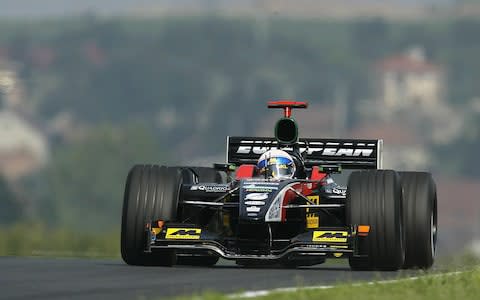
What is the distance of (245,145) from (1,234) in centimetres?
4636

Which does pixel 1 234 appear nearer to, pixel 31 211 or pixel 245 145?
pixel 245 145

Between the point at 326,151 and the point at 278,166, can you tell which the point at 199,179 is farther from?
the point at 278,166

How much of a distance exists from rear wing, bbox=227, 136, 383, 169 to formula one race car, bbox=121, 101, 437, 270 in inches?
89.4

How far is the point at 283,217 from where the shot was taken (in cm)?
2053

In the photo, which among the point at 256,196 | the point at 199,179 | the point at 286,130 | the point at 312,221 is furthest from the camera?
the point at 199,179

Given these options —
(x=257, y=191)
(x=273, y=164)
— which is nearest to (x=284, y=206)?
(x=257, y=191)

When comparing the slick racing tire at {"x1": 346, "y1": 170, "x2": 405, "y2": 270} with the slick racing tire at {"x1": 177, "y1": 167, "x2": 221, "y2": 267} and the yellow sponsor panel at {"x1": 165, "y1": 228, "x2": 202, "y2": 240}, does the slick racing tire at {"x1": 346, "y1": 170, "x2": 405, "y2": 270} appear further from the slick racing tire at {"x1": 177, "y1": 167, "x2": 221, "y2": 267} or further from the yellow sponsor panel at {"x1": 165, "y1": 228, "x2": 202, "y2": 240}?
the slick racing tire at {"x1": 177, "y1": 167, "x2": 221, "y2": 267}

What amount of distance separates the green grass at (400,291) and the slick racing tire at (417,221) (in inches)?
149

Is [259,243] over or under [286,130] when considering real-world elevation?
under

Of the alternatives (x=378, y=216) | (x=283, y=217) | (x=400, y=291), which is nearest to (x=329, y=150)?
(x=283, y=217)

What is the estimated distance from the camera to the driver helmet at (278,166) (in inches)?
875

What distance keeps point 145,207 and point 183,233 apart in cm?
65

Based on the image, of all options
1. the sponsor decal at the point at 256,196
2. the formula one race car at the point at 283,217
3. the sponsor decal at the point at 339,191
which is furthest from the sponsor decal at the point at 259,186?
the sponsor decal at the point at 339,191

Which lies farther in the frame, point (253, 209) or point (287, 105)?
point (287, 105)
